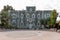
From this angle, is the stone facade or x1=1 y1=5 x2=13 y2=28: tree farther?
the stone facade

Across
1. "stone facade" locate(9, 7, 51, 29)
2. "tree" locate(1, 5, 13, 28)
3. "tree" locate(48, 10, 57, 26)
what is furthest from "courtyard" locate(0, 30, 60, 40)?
"stone facade" locate(9, 7, 51, 29)

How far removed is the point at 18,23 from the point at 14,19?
2.20 m

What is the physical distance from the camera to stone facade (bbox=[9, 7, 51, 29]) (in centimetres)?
5912

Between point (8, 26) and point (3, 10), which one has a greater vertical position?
point (3, 10)

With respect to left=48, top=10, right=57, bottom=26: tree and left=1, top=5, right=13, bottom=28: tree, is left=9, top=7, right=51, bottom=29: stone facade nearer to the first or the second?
left=1, top=5, right=13, bottom=28: tree

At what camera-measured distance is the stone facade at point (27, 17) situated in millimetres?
59125

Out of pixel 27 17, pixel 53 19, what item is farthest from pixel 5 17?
pixel 53 19

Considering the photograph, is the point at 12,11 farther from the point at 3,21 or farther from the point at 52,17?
the point at 52,17

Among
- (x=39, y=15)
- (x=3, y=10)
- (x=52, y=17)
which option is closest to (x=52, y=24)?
(x=52, y=17)

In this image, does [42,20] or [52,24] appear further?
[42,20]

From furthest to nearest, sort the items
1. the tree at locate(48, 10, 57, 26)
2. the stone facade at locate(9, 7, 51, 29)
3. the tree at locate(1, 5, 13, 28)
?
1. the stone facade at locate(9, 7, 51, 29)
2. the tree at locate(1, 5, 13, 28)
3. the tree at locate(48, 10, 57, 26)

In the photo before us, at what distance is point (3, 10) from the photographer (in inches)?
2359

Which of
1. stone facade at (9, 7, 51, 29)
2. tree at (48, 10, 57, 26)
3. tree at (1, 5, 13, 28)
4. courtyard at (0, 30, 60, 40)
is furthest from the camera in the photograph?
stone facade at (9, 7, 51, 29)

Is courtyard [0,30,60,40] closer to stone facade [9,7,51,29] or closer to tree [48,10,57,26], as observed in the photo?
tree [48,10,57,26]
